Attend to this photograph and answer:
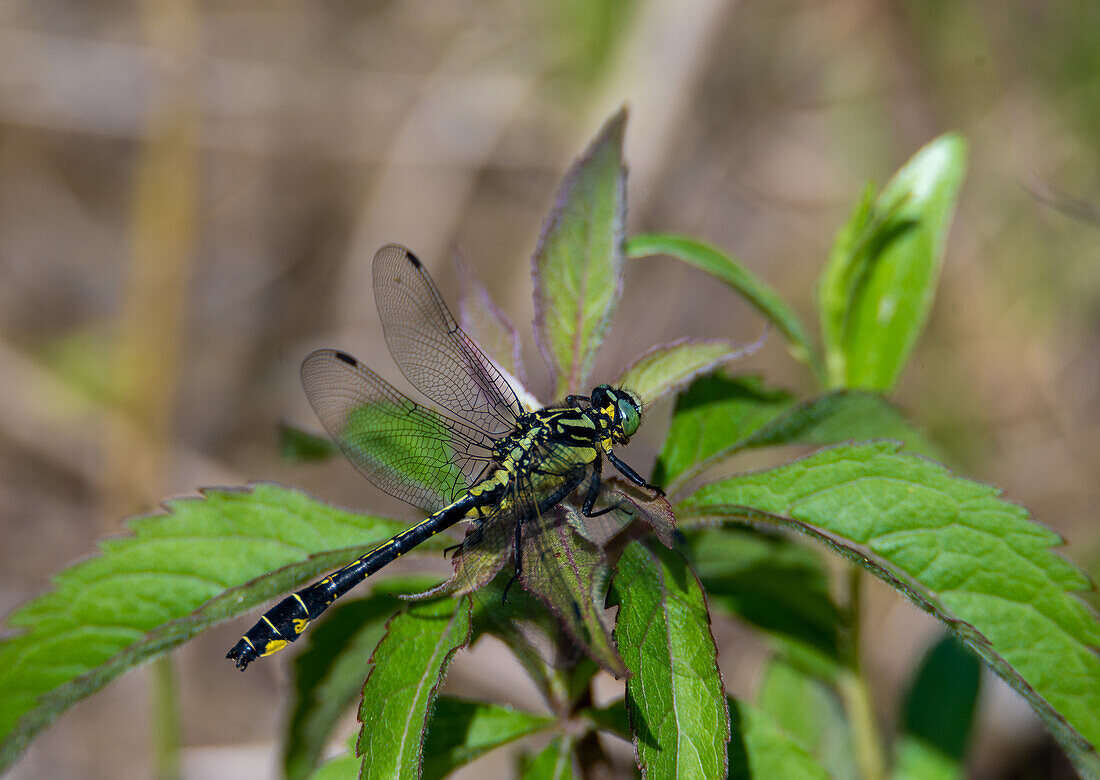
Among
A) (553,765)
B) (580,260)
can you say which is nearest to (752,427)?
(580,260)

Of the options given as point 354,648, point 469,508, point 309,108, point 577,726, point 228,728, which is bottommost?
point 577,726

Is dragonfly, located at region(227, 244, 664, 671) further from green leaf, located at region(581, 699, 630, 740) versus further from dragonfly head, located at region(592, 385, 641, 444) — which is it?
green leaf, located at region(581, 699, 630, 740)

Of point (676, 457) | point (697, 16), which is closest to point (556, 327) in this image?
point (676, 457)

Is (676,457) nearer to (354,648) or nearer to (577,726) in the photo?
(577,726)

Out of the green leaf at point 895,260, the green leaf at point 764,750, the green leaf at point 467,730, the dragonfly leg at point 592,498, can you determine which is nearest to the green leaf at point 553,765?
the green leaf at point 467,730

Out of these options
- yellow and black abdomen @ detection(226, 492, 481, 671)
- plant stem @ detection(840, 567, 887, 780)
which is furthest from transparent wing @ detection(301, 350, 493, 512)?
plant stem @ detection(840, 567, 887, 780)

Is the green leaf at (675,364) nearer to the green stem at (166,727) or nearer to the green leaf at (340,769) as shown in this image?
the green leaf at (340,769)
